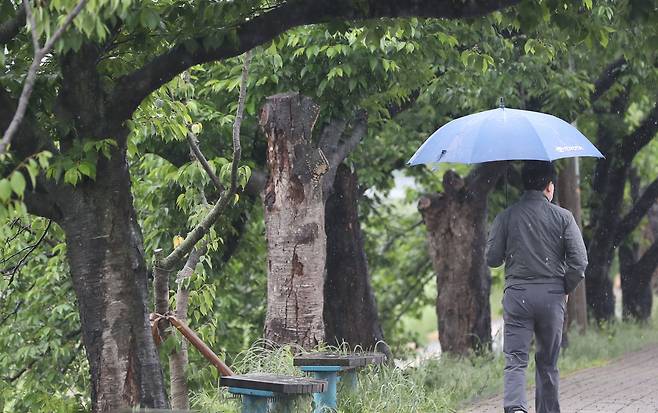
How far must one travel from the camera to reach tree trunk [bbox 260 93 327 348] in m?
11.0

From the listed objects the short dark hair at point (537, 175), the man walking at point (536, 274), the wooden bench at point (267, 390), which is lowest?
the wooden bench at point (267, 390)

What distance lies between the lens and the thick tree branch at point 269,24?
705 centimetres

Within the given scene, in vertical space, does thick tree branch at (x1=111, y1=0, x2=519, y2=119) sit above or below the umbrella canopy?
above

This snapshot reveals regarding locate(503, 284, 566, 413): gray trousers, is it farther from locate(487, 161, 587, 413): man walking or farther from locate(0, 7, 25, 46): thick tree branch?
locate(0, 7, 25, 46): thick tree branch

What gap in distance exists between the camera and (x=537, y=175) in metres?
9.02

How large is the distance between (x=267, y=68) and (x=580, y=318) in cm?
849

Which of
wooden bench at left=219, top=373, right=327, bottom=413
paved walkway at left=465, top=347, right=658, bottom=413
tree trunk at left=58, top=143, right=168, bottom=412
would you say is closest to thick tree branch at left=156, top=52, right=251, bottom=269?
tree trunk at left=58, top=143, right=168, bottom=412

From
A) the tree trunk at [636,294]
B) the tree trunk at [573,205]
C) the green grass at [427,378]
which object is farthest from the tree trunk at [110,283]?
the tree trunk at [636,294]

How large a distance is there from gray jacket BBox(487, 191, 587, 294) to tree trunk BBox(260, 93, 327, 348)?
8.29 feet

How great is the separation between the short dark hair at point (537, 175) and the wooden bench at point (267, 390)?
7.75 ft

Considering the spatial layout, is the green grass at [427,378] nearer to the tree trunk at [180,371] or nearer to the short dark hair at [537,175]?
the tree trunk at [180,371]

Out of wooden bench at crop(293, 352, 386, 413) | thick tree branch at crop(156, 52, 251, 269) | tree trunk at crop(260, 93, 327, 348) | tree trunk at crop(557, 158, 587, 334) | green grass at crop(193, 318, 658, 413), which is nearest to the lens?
thick tree branch at crop(156, 52, 251, 269)

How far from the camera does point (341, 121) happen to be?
1287 centimetres

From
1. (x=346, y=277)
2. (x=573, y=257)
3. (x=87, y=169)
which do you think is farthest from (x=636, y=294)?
(x=87, y=169)
